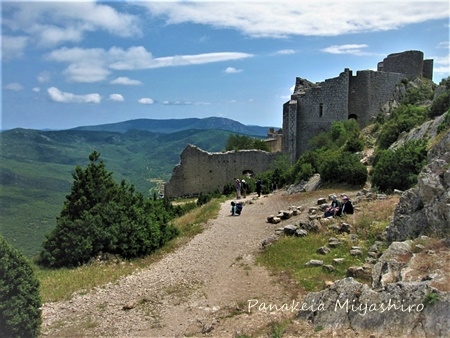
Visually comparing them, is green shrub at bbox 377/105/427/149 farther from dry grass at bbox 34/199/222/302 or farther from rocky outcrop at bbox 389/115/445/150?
dry grass at bbox 34/199/222/302

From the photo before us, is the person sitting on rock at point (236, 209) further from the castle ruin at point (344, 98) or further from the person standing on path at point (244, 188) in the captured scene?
the castle ruin at point (344, 98)

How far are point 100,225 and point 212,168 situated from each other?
2322 cm

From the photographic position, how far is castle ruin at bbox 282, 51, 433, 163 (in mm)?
36031

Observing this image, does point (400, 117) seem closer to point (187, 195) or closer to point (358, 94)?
point (358, 94)

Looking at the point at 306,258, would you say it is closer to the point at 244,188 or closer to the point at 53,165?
the point at 244,188

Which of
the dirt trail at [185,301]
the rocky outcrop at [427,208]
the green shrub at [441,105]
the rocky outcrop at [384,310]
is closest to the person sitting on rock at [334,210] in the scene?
the dirt trail at [185,301]

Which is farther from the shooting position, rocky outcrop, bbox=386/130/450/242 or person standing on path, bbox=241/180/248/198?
person standing on path, bbox=241/180/248/198

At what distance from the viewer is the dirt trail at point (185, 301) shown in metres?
9.88

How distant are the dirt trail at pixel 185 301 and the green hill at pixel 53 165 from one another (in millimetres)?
5045

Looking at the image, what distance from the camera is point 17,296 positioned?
924cm

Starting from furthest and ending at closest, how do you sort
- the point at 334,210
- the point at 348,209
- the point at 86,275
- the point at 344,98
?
the point at 344,98
the point at 334,210
the point at 348,209
the point at 86,275

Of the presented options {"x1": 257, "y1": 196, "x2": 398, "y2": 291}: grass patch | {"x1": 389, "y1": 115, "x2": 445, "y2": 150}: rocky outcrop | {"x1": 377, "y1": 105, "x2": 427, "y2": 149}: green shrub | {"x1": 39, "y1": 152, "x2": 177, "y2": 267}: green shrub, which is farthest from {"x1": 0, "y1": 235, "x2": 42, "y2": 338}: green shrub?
{"x1": 377, "y1": 105, "x2": 427, "y2": 149}: green shrub

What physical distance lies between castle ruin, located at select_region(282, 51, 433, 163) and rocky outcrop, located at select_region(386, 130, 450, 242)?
24433mm

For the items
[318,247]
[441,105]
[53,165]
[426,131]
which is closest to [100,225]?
[318,247]
